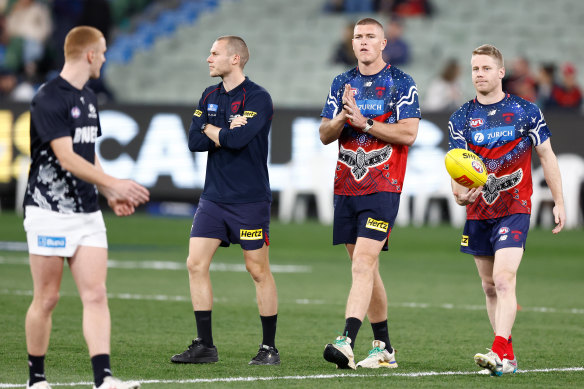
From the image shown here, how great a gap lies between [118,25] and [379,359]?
22542 mm

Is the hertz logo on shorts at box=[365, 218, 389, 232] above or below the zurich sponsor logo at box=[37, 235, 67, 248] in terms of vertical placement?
above

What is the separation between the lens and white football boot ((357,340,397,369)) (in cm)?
809

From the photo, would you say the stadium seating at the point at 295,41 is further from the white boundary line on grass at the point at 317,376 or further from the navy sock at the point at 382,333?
the white boundary line on grass at the point at 317,376

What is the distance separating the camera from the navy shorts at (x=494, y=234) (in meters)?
8.12

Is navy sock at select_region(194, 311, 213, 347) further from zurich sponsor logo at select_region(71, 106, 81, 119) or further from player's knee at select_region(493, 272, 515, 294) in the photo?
zurich sponsor logo at select_region(71, 106, 81, 119)

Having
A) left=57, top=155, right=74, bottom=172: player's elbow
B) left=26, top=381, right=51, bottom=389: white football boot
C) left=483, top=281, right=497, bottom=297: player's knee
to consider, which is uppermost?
left=57, top=155, right=74, bottom=172: player's elbow

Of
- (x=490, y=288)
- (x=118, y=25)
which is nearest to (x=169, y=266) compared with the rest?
(x=490, y=288)

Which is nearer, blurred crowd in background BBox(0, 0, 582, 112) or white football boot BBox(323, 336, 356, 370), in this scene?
white football boot BBox(323, 336, 356, 370)

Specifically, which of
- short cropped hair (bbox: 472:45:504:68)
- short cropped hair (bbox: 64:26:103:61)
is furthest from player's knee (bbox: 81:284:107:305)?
short cropped hair (bbox: 472:45:504:68)

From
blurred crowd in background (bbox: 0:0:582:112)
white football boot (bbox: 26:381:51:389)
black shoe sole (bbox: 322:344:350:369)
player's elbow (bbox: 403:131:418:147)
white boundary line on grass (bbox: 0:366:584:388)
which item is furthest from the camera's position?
blurred crowd in background (bbox: 0:0:582:112)

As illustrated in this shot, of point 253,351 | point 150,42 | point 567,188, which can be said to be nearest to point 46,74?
point 150,42

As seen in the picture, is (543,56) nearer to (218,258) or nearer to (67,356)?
(218,258)

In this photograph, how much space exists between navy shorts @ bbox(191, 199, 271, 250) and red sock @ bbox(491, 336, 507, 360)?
6.26ft

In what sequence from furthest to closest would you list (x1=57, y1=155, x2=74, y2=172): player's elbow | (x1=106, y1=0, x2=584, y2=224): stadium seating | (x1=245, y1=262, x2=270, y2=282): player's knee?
1. (x1=106, y1=0, x2=584, y2=224): stadium seating
2. (x1=245, y1=262, x2=270, y2=282): player's knee
3. (x1=57, y1=155, x2=74, y2=172): player's elbow
